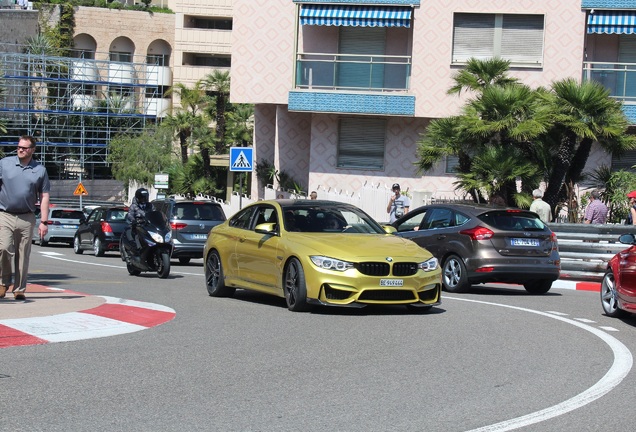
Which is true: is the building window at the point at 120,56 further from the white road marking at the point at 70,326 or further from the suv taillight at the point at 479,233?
the white road marking at the point at 70,326

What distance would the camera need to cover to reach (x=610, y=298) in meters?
14.1

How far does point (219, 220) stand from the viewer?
27.1m

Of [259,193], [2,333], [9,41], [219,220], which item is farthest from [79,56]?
[2,333]

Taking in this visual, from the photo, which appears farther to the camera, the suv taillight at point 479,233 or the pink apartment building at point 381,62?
the pink apartment building at point 381,62

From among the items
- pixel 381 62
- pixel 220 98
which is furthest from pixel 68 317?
pixel 220 98

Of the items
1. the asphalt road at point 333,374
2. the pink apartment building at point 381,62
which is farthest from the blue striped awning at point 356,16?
the asphalt road at point 333,374

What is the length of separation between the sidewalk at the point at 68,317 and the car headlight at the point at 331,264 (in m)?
1.93

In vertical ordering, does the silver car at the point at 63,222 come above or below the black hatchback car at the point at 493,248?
below

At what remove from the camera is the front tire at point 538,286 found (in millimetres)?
18609

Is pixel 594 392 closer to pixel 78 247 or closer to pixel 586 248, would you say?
pixel 586 248

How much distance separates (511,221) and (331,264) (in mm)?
5956

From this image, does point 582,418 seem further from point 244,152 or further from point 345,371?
point 244,152

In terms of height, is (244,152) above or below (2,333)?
above

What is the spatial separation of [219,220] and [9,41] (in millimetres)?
57341
